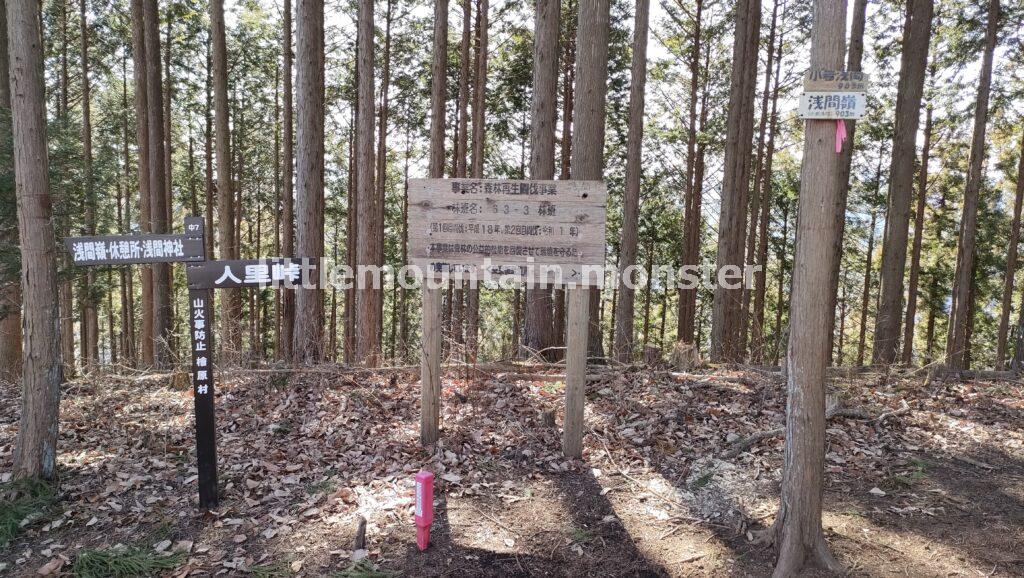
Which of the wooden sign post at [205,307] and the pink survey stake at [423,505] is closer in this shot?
the pink survey stake at [423,505]

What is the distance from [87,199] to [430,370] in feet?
33.6

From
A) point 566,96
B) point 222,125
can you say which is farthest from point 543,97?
point 566,96

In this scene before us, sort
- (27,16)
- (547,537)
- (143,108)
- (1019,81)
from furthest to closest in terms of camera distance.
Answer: (1019,81) → (143,108) → (27,16) → (547,537)

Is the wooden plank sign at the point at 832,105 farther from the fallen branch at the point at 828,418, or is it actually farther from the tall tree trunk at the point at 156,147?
the tall tree trunk at the point at 156,147

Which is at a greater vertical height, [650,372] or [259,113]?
[259,113]

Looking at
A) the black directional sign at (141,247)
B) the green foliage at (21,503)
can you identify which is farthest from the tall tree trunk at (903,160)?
the green foliage at (21,503)

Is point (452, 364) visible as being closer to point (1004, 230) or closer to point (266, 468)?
point (266, 468)

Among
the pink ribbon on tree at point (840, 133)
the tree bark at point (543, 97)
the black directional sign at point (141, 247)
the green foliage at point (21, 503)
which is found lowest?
the green foliage at point (21, 503)

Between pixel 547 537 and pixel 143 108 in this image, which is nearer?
pixel 547 537

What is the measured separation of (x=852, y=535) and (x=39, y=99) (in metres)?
Result: 7.90

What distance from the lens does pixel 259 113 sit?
1934 centimetres

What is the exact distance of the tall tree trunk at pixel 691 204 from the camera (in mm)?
15336

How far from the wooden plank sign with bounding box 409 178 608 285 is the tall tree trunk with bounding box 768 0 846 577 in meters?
1.96

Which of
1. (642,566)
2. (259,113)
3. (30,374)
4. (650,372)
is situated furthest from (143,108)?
(642,566)
